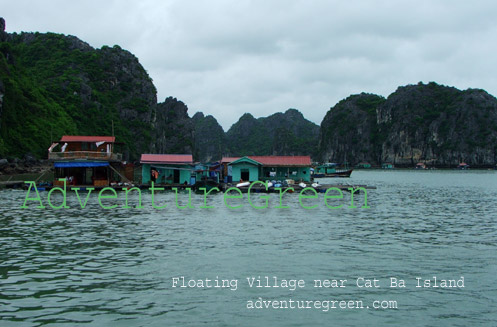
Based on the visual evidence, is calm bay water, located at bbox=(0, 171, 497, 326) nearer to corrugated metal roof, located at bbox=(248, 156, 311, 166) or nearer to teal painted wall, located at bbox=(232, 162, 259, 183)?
teal painted wall, located at bbox=(232, 162, 259, 183)

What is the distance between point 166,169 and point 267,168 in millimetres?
13066

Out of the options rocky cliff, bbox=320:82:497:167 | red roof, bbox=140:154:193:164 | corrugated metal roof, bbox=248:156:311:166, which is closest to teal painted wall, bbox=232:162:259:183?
corrugated metal roof, bbox=248:156:311:166

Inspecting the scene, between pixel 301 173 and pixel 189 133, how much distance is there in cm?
12065

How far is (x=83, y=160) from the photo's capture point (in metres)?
41.4

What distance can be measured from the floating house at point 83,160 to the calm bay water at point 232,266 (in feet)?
55.0

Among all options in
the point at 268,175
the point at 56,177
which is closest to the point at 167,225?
the point at 56,177

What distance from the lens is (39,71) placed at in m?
121

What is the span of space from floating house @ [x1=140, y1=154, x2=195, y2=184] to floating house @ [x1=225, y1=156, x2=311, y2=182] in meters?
5.74

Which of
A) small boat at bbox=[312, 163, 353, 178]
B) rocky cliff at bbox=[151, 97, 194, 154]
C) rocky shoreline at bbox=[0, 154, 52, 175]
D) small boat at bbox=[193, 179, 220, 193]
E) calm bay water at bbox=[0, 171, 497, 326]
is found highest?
rocky cliff at bbox=[151, 97, 194, 154]

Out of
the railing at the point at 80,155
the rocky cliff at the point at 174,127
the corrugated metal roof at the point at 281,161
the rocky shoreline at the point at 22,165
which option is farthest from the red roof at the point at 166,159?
the rocky cliff at the point at 174,127

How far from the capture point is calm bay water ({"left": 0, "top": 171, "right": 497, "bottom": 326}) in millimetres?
9469

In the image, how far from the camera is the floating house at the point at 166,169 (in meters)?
45.8

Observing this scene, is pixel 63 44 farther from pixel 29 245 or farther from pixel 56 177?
pixel 29 245

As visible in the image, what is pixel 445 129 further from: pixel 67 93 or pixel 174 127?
pixel 67 93
